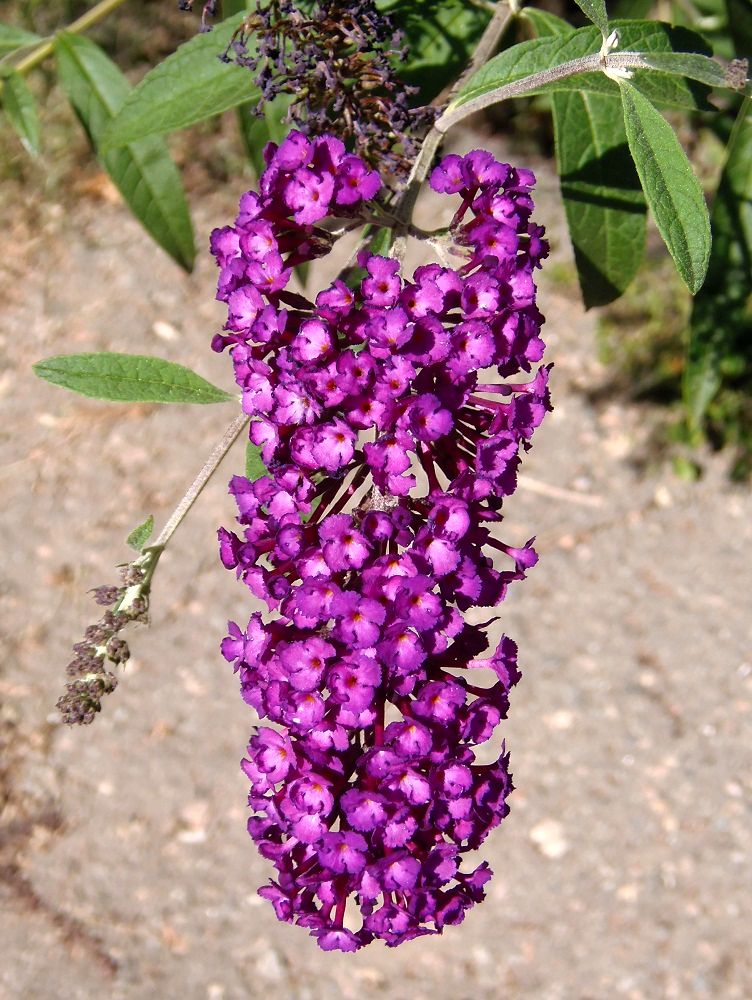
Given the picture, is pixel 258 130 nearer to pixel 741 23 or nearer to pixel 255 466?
pixel 255 466

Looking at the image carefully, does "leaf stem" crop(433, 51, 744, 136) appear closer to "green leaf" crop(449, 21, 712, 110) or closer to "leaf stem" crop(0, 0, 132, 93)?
"green leaf" crop(449, 21, 712, 110)

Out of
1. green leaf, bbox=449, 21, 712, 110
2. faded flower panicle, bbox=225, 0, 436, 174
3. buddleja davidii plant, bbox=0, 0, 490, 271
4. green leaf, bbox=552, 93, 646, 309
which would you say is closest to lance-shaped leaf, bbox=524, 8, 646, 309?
green leaf, bbox=552, 93, 646, 309

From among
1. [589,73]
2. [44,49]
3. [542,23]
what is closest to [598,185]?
[542,23]

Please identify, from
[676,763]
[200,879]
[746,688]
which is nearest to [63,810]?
[200,879]

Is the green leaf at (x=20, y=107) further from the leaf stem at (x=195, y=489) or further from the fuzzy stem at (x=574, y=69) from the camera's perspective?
the fuzzy stem at (x=574, y=69)

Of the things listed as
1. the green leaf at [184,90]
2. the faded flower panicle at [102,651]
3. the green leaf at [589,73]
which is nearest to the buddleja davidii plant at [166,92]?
the green leaf at [184,90]

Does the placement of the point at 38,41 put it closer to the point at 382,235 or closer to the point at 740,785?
the point at 382,235
